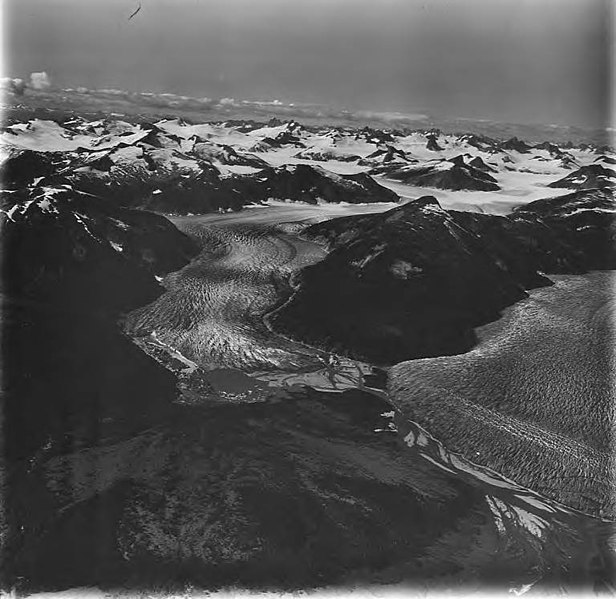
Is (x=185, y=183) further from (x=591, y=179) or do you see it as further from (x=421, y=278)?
(x=591, y=179)

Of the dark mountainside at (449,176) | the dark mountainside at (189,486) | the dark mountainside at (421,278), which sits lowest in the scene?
the dark mountainside at (189,486)

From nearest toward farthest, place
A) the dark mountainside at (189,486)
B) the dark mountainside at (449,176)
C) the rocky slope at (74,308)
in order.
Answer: the dark mountainside at (189,486) < the rocky slope at (74,308) < the dark mountainside at (449,176)

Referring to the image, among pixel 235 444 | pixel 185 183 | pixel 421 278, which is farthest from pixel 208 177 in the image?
pixel 235 444

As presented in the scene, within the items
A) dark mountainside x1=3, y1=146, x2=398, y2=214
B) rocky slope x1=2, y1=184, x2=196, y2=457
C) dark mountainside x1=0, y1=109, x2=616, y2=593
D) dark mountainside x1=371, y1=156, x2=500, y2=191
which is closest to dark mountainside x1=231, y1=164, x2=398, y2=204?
dark mountainside x1=3, y1=146, x2=398, y2=214

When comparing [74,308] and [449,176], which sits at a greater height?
[449,176]

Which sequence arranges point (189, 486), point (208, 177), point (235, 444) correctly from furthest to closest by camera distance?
point (208, 177)
point (235, 444)
point (189, 486)

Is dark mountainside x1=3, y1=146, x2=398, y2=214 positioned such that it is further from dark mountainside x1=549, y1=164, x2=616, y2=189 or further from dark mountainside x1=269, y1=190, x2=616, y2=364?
dark mountainside x1=549, y1=164, x2=616, y2=189

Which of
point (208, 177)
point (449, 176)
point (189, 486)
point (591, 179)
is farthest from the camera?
point (449, 176)

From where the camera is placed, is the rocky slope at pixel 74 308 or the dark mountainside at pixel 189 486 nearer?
the dark mountainside at pixel 189 486

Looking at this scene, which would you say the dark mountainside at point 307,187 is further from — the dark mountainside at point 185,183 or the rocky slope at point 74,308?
the rocky slope at point 74,308

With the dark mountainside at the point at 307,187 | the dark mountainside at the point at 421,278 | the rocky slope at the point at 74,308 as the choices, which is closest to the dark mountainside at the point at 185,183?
the dark mountainside at the point at 307,187
